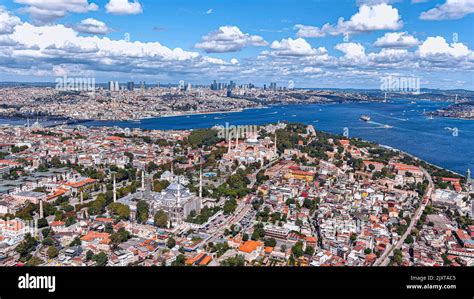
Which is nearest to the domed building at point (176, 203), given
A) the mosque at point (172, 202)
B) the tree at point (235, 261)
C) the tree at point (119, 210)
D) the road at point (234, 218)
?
the mosque at point (172, 202)

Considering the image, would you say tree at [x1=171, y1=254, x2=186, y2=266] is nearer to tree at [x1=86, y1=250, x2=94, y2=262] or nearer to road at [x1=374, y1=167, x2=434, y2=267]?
tree at [x1=86, y1=250, x2=94, y2=262]

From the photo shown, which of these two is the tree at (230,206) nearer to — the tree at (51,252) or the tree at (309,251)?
the tree at (309,251)

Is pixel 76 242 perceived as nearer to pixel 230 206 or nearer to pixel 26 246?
pixel 26 246

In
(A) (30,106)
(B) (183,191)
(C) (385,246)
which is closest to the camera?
(C) (385,246)

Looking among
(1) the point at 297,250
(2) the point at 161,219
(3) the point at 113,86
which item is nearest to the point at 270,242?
(1) the point at 297,250
